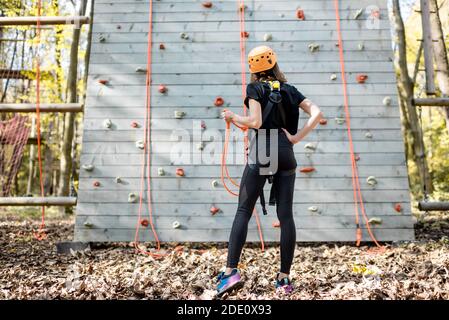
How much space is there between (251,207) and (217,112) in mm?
2295

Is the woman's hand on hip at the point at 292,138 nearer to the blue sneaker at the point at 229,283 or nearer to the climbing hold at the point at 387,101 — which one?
the blue sneaker at the point at 229,283

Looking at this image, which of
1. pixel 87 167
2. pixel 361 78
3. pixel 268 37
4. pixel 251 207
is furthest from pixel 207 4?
pixel 251 207

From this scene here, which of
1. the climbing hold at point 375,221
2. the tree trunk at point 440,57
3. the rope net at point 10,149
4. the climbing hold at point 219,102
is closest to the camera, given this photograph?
the climbing hold at point 375,221

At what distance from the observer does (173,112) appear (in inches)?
194

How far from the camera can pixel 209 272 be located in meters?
3.52

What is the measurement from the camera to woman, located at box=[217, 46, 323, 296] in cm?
274

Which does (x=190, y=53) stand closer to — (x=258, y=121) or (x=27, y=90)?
(x=258, y=121)

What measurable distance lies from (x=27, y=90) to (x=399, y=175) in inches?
456

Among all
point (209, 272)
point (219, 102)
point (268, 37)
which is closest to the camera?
point (209, 272)

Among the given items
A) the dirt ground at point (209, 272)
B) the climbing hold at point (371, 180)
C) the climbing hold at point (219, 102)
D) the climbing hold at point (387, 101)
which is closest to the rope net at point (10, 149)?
the dirt ground at point (209, 272)

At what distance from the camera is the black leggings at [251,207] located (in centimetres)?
274

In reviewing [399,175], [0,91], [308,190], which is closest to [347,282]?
[308,190]

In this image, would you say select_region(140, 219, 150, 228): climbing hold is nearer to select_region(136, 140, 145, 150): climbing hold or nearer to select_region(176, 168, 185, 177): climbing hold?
select_region(176, 168, 185, 177): climbing hold

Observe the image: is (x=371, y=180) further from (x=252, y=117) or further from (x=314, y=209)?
(x=252, y=117)
